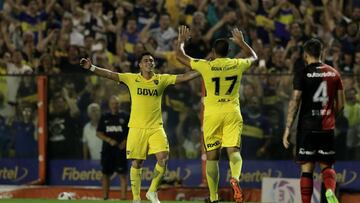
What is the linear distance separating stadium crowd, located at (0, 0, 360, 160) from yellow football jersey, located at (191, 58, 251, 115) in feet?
20.5

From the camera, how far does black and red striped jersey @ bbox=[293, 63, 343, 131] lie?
518 inches

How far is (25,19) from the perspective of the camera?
83.0 ft

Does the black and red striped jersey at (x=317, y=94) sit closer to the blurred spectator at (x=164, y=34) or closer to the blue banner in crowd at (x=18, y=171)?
the blue banner in crowd at (x=18, y=171)

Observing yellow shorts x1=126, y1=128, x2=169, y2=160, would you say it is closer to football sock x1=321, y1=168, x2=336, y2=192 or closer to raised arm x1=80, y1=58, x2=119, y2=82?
raised arm x1=80, y1=58, x2=119, y2=82

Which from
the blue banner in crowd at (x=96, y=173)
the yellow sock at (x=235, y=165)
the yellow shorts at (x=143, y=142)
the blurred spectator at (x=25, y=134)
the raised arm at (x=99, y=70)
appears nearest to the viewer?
the yellow sock at (x=235, y=165)

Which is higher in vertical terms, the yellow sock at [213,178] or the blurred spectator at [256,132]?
the blurred spectator at [256,132]

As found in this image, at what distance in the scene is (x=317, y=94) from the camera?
1322cm

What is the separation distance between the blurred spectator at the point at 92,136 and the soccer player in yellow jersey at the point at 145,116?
620 centimetres

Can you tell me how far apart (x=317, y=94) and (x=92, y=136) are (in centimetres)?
983

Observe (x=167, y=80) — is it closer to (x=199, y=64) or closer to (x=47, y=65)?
(x=199, y=64)

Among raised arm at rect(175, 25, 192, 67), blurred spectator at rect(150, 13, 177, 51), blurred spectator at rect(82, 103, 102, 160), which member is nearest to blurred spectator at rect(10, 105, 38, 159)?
blurred spectator at rect(82, 103, 102, 160)

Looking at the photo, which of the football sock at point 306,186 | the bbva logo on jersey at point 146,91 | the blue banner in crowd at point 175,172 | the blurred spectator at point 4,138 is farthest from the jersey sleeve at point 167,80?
the blurred spectator at point 4,138

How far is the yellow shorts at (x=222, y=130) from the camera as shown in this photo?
49.4 feet

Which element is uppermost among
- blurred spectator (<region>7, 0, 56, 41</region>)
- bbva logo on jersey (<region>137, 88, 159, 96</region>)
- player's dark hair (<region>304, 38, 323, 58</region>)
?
blurred spectator (<region>7, 0, 56, 41</region>)
